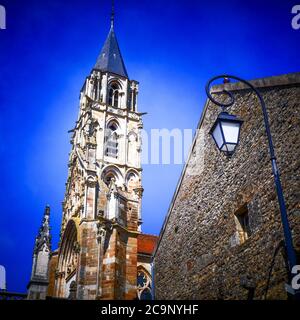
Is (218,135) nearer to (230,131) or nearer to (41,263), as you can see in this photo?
(230,131)

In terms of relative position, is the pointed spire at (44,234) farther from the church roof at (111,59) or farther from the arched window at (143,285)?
the church roof at (111,59)

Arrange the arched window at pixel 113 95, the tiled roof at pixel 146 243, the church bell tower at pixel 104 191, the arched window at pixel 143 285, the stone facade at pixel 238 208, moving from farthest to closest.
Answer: the arched window at pixel 113 95 < the tiled roof at pixel 146 243 < the arched window at pixel 143 285 < the church bell tower at pixel 104 191 < the stone facade at pixel 238 208

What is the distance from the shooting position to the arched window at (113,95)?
38406 millimetres

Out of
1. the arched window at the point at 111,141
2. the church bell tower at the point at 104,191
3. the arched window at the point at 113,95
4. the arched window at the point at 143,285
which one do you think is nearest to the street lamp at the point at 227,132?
the church bell tower at the point at 104,191

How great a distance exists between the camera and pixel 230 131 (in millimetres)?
5367

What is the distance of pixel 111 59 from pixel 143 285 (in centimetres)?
2468

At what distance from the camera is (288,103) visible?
687 cm

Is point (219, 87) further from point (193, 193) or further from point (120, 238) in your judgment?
point (120, 238)

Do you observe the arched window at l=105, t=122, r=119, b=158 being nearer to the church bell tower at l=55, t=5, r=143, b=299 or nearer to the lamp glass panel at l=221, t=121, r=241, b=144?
the church bell tower at l=55, t=5, r=143, b=299

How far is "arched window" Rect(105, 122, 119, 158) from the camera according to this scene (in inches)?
1362

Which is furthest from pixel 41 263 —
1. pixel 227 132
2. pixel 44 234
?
pixel 227 132

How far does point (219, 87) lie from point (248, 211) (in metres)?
3.27

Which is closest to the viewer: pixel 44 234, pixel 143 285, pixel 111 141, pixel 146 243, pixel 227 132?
pixel 227 132

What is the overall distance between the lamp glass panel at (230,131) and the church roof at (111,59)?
35.7m
